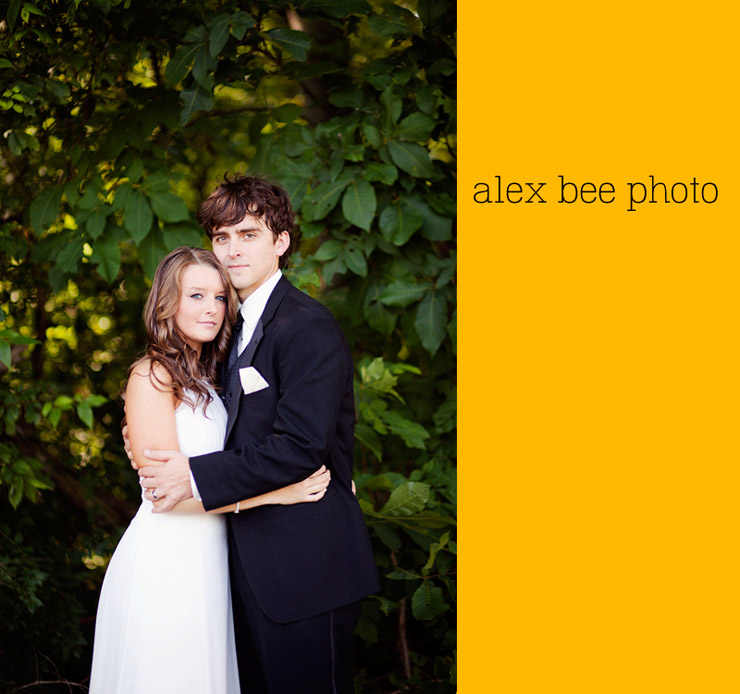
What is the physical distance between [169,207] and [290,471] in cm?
133

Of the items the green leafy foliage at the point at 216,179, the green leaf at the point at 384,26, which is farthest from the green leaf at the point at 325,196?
the green leaf at the point at 384,26

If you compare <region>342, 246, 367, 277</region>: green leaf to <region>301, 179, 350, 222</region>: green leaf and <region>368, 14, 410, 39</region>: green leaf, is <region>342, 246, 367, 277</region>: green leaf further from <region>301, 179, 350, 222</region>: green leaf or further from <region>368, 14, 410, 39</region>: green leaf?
<region>368, 14, 410, 39</region>: green leaf

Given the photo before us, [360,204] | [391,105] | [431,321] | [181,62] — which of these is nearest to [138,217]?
[181,62]

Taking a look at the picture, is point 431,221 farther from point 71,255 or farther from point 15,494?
point 15,494

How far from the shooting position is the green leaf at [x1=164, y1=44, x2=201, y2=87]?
9.27 feet

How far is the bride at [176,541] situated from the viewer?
1999 millimetres

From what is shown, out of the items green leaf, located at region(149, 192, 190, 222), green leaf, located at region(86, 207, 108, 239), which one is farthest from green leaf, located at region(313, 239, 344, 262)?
green leaf, located at region(86, 207, 108, 239)

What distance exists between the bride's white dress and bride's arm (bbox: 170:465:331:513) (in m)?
0.09

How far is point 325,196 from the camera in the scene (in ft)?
9.75

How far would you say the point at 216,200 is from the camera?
211cm

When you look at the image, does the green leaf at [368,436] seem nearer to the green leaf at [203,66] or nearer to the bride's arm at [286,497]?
the bride's arm at [286,497]

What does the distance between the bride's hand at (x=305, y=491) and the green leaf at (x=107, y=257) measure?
4.20 feet
